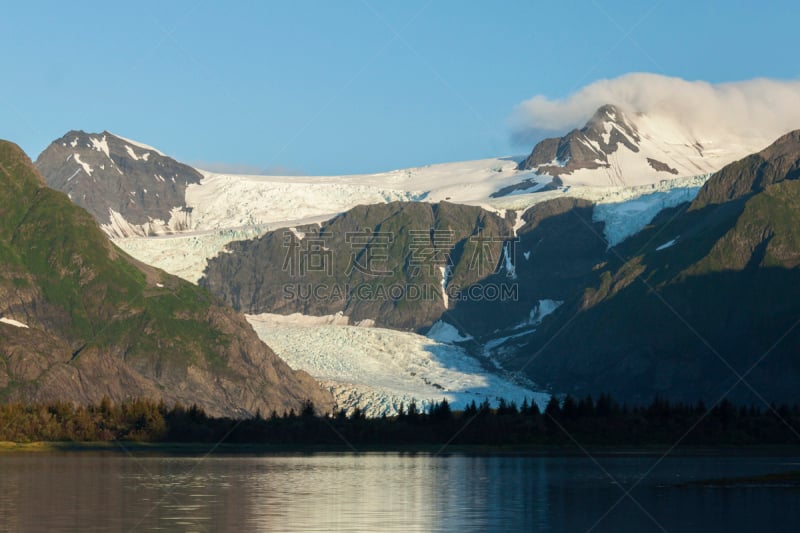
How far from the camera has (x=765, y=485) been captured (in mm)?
143375

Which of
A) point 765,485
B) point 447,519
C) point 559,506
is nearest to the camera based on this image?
point 447,519

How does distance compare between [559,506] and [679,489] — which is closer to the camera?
[559,506]

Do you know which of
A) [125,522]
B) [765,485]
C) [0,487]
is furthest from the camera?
[765,485]

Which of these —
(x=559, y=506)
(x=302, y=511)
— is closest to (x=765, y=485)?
(x=559, y=506)

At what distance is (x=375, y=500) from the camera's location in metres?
125

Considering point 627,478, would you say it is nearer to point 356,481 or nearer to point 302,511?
point 356,481

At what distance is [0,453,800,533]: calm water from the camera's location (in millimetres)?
100250

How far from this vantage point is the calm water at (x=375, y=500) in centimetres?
10025

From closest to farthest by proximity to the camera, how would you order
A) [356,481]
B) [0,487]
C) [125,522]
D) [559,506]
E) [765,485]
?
[125,522]
[559,506]
[0,487]
[765,485]
[356,481]

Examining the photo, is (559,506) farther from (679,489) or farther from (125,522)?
(125,522)

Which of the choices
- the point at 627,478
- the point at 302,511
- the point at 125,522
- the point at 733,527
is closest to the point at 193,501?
the point at 302,511

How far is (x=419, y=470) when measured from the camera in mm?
181125

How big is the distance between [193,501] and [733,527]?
47334 mm

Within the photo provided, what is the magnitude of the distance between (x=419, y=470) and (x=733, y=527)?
84555 mm
